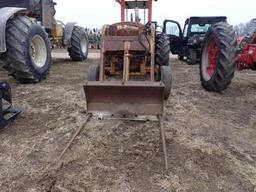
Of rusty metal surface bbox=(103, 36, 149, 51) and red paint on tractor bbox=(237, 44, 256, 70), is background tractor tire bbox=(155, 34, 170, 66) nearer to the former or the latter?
rusty metal surface bbox=(103, 36, 149, 51)

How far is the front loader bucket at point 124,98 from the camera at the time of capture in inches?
169

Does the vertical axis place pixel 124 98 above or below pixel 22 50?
below

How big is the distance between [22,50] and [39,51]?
3.77 ft

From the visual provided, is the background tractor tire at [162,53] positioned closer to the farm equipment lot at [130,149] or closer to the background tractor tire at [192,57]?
the farm equipment lot at [130,149]

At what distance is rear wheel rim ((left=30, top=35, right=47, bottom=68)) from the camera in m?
7.10

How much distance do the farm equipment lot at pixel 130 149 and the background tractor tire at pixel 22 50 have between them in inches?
27.9

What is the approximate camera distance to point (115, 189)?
2.97 metres

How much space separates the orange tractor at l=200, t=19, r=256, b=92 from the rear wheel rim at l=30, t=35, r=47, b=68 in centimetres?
326

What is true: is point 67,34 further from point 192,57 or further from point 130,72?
point 130,72

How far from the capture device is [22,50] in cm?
619

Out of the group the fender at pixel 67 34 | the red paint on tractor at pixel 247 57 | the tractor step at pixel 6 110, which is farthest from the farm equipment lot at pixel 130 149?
the fender at pixel 67 34

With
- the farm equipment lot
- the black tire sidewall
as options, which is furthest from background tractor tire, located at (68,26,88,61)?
the farm equipment lot

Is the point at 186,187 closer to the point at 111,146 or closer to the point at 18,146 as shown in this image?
the point at 111,146

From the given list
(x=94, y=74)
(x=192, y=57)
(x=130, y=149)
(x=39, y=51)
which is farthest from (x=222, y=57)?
(x=192, y=57)
